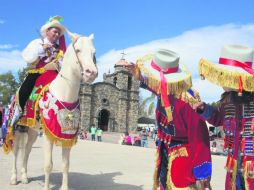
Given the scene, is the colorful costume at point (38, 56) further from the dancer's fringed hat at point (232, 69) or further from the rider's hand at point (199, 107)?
the dancer's fringed hat at point (232, 69)

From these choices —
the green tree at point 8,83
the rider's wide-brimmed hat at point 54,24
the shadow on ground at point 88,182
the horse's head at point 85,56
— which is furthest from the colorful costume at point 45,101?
the green tree at point 8,83

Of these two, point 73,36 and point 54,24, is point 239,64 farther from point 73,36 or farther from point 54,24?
point 54,24

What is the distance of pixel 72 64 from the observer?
5961mm

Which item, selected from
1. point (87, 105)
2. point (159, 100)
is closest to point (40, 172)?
point (159, 100)

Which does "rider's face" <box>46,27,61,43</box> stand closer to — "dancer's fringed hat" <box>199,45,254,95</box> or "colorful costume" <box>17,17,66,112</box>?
"colorful costume" <box>17,17,66,112</box>

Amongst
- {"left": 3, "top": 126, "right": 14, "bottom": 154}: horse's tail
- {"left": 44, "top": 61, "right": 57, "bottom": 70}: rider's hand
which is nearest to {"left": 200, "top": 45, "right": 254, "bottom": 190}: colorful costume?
{"left": 44, "top": 61, "right": 57, "bottom": 70}: rider's hand

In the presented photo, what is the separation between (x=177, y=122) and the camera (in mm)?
4492

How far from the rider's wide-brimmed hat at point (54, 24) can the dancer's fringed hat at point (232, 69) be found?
10.9ft

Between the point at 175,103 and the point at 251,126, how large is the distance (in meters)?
0.92

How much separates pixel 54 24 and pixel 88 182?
3.25 meters

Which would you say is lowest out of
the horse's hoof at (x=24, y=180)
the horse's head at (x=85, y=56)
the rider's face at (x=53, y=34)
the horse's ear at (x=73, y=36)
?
the horse's hoof at (x=24, y=180)

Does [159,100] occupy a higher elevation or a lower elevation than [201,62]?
lower

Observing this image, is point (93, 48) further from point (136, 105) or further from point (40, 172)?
point (136, 105)

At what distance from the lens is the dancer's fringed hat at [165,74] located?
170 inches
